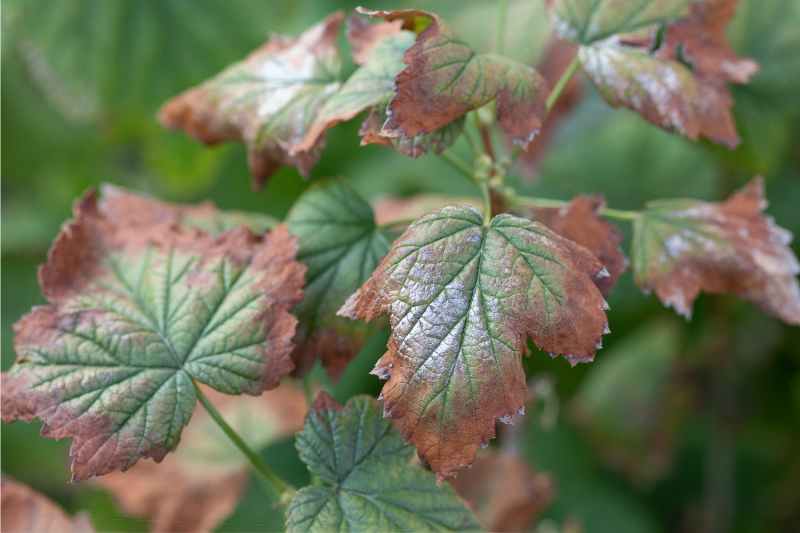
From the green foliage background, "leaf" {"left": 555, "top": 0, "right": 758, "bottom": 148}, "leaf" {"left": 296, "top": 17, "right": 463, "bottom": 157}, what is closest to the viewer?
"leaf" {"left": 296, "top": 17, "right": 463, "bottom": 157}

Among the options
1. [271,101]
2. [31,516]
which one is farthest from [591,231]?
[31,516]

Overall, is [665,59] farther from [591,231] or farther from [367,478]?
[367,478]

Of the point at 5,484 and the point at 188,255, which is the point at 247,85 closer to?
the point at 188,255

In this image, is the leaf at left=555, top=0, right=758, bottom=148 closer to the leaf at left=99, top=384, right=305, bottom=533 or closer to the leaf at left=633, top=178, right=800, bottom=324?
the leaf at left=633, top=178, right=800, bottom=324

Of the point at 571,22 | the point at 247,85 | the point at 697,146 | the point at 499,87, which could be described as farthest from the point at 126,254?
the point at 697,146

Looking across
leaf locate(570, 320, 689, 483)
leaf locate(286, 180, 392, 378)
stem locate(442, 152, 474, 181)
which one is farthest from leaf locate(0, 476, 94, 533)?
leaf locate(570, 320, 689, 483)

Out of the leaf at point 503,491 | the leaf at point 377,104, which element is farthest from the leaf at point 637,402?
the leaf at point 377,104

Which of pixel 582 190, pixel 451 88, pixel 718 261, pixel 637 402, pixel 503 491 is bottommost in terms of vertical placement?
pixel 637 402
